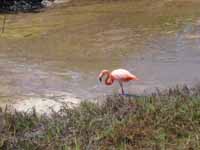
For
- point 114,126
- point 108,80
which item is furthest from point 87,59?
point 114,126

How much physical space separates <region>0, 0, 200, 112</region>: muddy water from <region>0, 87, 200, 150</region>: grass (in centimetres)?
126

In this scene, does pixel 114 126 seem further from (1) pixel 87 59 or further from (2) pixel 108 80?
(1) pixel 87 59

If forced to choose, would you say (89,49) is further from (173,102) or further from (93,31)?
(173,102)

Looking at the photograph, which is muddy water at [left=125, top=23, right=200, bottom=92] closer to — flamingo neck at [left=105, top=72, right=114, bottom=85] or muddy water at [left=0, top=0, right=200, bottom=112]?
muddy water at [left=0, top=0, right=200, bottom=112]

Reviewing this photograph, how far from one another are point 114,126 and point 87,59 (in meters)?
5.06

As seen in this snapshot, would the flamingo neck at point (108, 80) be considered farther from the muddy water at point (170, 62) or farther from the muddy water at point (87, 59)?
the muddy water at point (170, 62)

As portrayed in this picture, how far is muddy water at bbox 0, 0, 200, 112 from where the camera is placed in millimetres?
8438

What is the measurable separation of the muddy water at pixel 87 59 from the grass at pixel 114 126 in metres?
1.26

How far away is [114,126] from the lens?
5633 mm

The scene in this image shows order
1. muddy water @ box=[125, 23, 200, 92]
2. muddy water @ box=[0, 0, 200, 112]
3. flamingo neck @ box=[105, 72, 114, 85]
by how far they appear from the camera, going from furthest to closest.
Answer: muddy water @ box=[125, 23, 200, 92]
muddy water @ box=[0, 0, 200, 112]
flamingo neck @ box=[105, 72, 114, 85]

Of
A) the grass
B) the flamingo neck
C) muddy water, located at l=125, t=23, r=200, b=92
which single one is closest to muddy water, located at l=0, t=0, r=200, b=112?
muddy water, located at l=125, t=23, r=200, b=92

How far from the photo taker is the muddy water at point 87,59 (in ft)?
27.7

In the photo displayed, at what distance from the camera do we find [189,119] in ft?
19.1

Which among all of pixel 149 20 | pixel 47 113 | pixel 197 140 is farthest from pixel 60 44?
pixel 197 140
